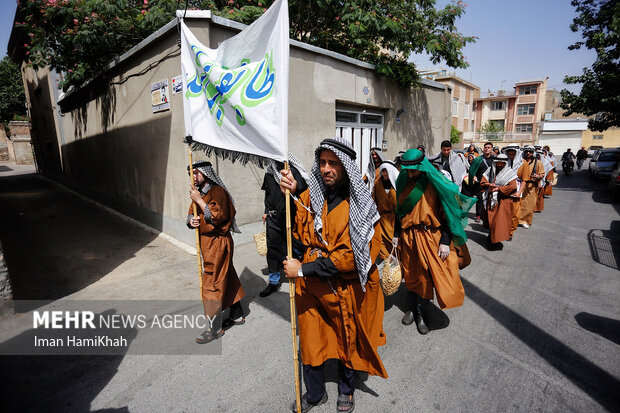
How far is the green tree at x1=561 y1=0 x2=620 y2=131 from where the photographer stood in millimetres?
14070

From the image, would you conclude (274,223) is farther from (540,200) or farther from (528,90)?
(528,90)

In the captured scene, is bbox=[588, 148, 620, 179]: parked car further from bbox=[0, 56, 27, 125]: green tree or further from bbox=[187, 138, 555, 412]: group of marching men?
bbox=[0, 56, 27, 125]: green tree

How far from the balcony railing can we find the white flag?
4394cm

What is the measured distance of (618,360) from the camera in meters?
2.93

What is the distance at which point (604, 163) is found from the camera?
649 inches

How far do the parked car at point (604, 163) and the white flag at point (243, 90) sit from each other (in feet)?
65.4

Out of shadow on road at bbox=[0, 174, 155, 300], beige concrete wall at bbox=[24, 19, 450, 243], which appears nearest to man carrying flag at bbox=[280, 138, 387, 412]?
shadow on road at bbox=[0, 174, 155, 300]

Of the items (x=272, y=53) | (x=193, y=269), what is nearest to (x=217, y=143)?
(x=272, y=53)

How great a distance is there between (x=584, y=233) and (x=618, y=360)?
5457mm

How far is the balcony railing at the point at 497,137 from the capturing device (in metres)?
42.7

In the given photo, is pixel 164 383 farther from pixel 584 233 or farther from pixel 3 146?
pixel 3 146

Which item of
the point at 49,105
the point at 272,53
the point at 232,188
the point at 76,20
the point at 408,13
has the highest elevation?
the point at 408,13

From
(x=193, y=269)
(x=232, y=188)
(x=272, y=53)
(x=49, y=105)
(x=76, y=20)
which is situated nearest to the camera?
(x=272, y=53)

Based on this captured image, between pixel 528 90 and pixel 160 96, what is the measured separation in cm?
5625
